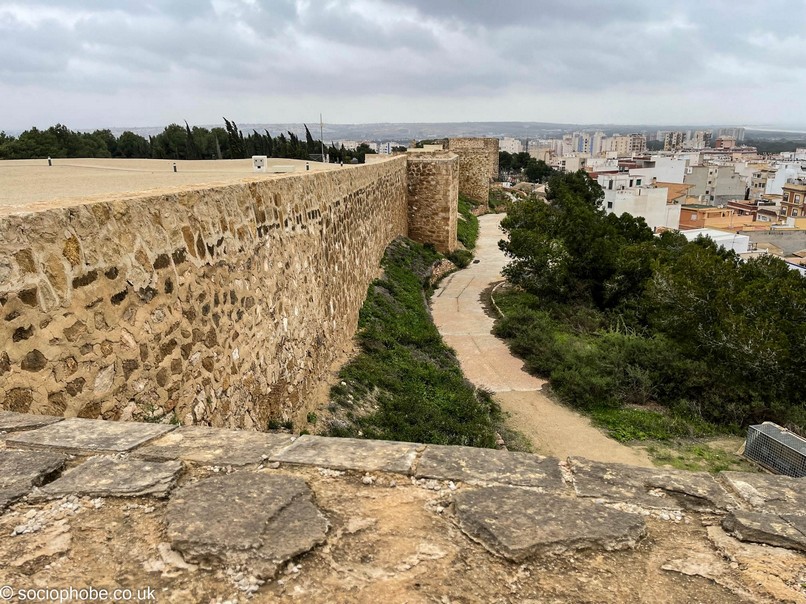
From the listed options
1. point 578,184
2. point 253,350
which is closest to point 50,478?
point 253,350

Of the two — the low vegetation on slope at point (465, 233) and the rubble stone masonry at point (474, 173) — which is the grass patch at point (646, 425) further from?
the rubble stone masonry at point (474, 173)

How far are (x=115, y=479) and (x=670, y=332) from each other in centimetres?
1212

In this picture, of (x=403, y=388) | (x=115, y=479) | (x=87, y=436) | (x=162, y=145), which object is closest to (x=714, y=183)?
(x=162, y=145)

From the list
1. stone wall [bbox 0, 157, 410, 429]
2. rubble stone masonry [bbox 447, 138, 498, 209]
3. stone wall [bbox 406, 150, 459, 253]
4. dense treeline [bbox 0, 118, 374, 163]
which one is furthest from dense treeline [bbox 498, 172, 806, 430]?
dense treeline [bbox 0, 118, 374, 163]

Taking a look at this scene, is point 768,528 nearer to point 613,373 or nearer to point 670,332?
point 613,373

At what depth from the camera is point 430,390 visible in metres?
7.65

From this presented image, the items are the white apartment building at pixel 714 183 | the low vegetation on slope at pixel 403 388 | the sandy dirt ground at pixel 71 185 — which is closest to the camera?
the sandy dirt ground at pixel 71 185

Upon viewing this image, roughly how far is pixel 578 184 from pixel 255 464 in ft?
118

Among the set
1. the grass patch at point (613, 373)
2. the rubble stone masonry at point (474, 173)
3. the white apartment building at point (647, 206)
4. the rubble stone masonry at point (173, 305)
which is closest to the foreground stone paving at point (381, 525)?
the rubble stone masonry at point (173, 305)

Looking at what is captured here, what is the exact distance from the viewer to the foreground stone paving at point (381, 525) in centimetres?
149

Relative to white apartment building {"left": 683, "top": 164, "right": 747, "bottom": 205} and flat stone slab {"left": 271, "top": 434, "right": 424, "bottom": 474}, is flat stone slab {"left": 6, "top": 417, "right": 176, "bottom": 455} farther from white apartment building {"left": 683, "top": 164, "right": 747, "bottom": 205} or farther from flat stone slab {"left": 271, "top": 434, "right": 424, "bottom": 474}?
white apartment building {"left": 683, "top": 164, "right": 747, "bottom": 205}

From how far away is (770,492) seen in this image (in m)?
2.01

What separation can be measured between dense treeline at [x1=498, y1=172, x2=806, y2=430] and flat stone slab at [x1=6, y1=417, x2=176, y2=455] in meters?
8.66

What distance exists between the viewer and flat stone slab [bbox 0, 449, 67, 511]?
1.79 meters
